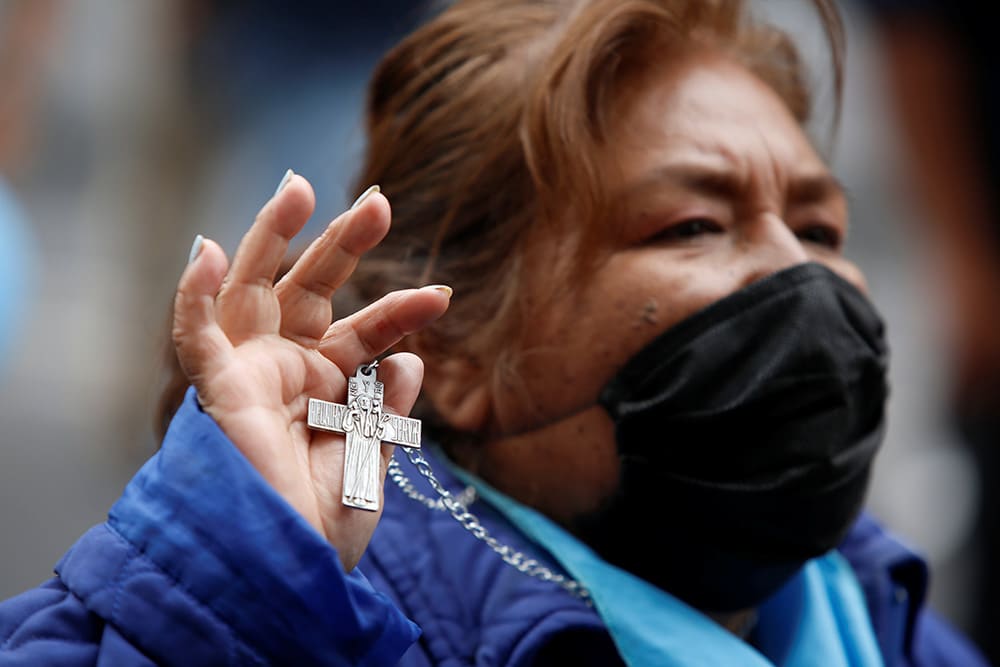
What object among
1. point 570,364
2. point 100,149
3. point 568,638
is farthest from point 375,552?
point 100,149

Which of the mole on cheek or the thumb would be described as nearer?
the thumb

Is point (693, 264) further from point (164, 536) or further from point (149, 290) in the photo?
point (149, 290)

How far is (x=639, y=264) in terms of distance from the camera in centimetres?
178

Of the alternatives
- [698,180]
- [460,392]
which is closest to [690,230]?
[698,180]

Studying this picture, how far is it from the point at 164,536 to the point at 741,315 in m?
0.95

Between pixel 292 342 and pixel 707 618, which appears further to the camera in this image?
pixel 707 618

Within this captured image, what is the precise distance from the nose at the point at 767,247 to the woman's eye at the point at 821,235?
0.09 m

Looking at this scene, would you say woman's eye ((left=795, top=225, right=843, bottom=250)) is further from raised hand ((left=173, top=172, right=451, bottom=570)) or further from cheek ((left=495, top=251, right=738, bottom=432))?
raised hand ((left=173, top=172, right=451, bottom=570))

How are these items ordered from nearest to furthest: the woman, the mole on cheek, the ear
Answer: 1. the woman
2. the mole on cheek
3. the ear

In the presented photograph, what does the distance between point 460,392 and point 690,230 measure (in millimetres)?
488

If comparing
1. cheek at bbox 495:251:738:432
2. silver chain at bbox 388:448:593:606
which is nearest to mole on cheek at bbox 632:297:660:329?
cheek at bbox 495:251:738:432

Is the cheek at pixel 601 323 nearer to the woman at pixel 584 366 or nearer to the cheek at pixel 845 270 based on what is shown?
the woman at pixel 584 366

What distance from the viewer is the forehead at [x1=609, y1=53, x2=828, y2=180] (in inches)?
71.5

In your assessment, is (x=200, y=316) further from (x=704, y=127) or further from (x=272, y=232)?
(x=704, y=127)
